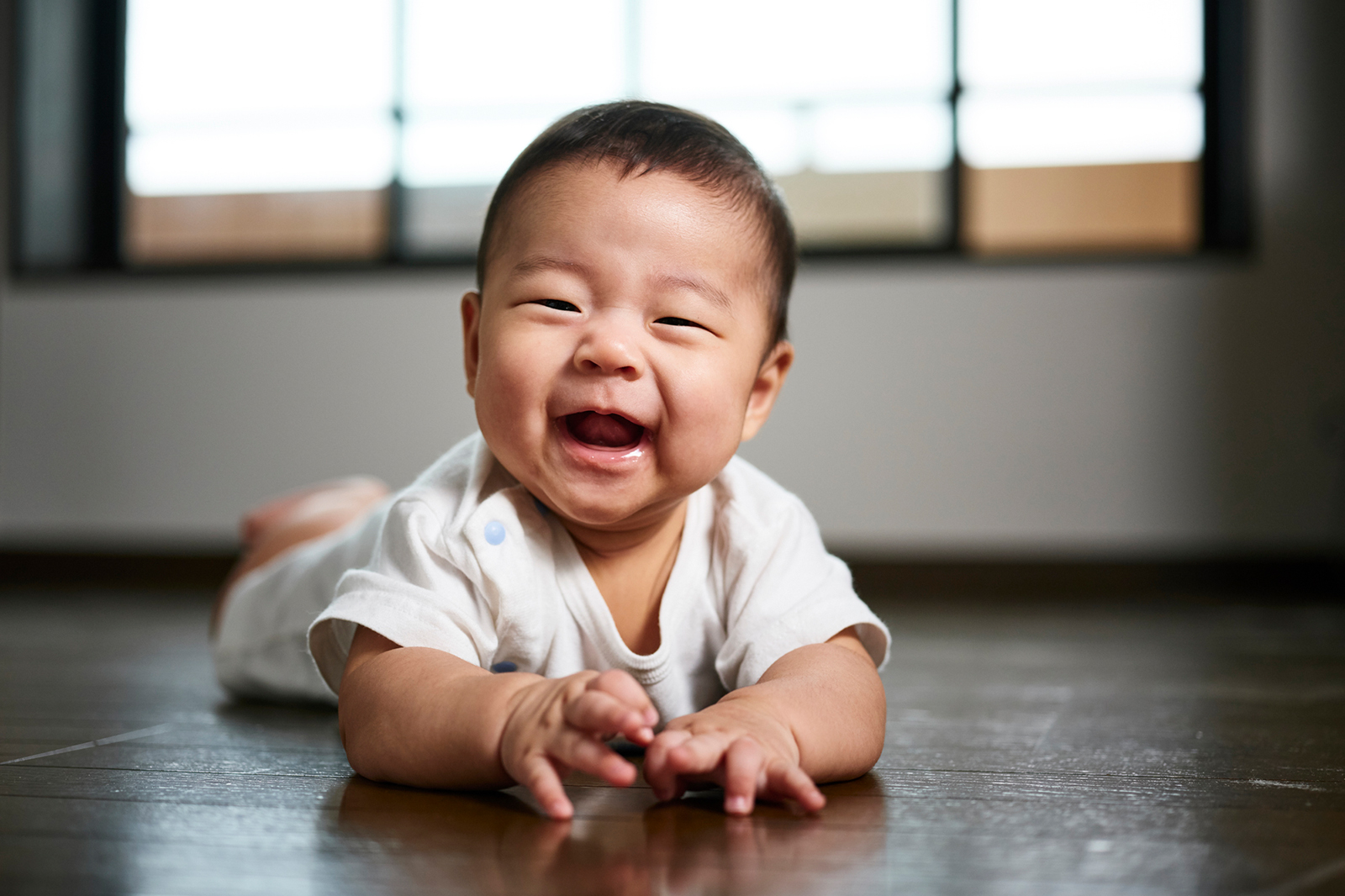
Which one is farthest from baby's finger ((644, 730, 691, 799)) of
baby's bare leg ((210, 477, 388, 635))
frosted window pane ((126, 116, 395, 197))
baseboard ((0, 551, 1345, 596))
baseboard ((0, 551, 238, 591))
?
frosted window pane ((126, 116, 395, 197))

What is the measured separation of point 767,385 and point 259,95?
2510 millimetres

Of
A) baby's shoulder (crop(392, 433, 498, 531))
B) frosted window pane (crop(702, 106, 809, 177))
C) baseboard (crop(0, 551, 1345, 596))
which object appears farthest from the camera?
frosted window pane (crop(702, 106, 809, 177))

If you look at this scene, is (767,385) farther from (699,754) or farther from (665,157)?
(699,754)

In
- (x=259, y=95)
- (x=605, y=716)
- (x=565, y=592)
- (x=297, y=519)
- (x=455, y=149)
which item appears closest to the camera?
(x=605, y=716)

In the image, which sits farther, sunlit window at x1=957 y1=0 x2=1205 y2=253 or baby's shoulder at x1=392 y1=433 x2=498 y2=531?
sunlit window at x1=957 y1=0 x2=1205 y2=253

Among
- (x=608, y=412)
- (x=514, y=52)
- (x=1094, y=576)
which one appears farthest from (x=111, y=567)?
(x=608, y=412)

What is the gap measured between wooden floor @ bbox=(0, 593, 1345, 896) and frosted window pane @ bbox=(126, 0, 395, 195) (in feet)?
6.51

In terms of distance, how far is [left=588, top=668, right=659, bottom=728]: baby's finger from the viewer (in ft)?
1.83

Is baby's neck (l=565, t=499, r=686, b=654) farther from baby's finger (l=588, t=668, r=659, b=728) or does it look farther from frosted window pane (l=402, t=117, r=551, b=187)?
frosted window pane (l=402, t=117, r=551, b=187)

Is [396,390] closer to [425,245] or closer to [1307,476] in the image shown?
[425,245]

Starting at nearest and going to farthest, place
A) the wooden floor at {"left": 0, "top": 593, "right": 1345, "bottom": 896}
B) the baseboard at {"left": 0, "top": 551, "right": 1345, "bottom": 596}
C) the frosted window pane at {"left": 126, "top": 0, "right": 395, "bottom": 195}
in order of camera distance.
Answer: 1. the wooden floor at {"left": 0, "top": 593, "right": 1345, "bottom": 896}
2. the baseboard at {"left": 0, "top": 551, "right": 1345, "bottom": 596}
3. the frosted window pane at {"left": 126, "top": 0, "right": 395, "bottom": 195}

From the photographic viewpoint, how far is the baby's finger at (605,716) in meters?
0.55

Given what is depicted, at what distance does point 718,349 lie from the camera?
29.7 inches

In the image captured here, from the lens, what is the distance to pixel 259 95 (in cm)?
295
